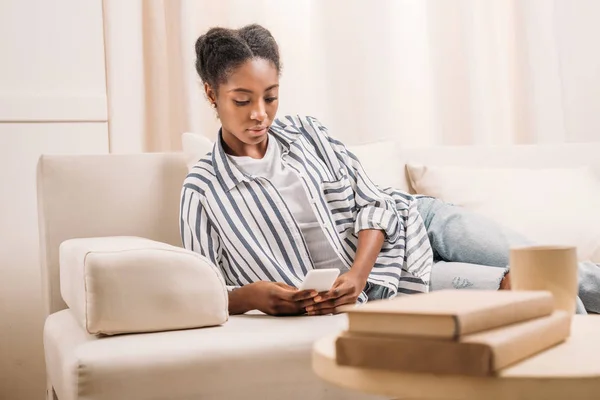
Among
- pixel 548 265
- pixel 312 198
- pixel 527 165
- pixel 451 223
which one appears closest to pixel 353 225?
pixel 312 198

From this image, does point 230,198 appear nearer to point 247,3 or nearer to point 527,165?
point 527,165

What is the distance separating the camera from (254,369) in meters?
1.36

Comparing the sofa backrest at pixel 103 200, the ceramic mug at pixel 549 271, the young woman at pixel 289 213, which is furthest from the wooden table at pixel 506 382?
the sofa backrest at pixel 103 200

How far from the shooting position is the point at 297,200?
1843mm

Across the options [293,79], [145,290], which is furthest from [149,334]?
[293,79]

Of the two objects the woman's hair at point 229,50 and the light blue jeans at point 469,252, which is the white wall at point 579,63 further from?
the woman's hair at point 229,50

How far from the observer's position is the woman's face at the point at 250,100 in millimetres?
1809

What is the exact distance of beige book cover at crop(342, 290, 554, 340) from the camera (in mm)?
A: 752

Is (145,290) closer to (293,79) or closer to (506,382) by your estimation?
(506,382)

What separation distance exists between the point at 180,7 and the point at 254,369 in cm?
163

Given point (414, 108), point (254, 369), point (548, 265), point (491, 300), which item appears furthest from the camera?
point (414, 108)

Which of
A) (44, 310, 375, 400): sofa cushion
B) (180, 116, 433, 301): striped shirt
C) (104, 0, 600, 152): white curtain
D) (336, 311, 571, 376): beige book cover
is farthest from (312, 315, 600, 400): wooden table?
(104, 0, 600, 152): white curtain

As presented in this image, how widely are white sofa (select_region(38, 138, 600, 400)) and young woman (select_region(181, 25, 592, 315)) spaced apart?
0.59 feet

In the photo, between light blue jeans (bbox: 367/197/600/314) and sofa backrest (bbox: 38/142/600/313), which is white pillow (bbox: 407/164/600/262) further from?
sofa backrest (bbox: 38/142/600/313)
